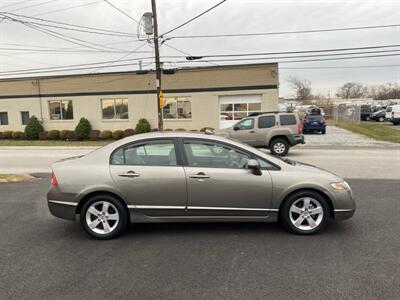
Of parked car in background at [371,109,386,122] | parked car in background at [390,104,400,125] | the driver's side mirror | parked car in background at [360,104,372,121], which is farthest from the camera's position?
parked car in background at [360,104,372,121]

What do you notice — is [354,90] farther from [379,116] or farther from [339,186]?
[339,186]

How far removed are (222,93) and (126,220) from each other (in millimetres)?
19516

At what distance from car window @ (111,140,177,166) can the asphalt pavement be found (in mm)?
1017

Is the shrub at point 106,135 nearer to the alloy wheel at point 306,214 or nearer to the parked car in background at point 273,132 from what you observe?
the parked car in background at point 273,132

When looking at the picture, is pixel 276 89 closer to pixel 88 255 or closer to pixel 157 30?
pixel 157 30

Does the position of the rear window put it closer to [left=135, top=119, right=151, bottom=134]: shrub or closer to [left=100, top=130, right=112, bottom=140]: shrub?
[left=135, top=119, right=151, bottom=134]: shrub

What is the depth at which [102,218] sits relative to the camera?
4504mm

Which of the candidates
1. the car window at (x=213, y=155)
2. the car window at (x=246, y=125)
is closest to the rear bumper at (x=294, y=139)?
the car window at (x=246, y=125)

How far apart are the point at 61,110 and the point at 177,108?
9.95 m

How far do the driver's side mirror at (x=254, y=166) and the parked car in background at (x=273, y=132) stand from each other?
927 centimetres

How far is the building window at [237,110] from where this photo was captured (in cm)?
2299

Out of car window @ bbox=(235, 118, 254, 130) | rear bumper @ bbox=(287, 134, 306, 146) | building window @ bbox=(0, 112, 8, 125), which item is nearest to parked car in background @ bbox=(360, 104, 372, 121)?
rear bumper @ bbox=(287, 134, 306, 146)

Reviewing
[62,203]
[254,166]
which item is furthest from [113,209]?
[254,166]

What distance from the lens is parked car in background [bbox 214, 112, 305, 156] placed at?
1366 cm
